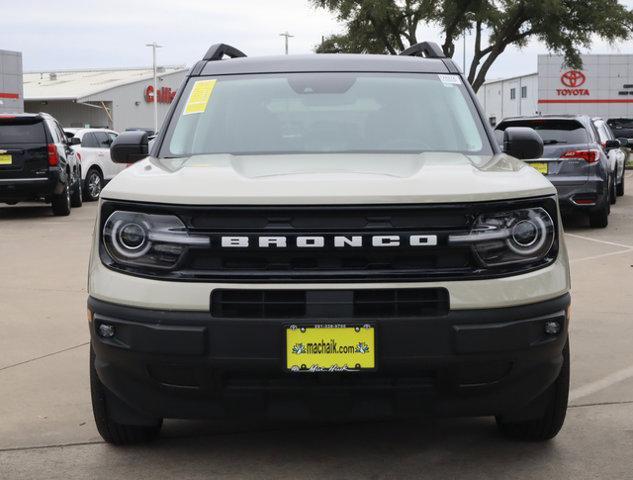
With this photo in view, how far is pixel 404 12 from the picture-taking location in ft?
109

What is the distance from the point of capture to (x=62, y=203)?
635 inches

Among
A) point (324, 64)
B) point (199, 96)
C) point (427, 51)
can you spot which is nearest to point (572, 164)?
point (427, 51)

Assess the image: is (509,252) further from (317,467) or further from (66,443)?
(66,443)

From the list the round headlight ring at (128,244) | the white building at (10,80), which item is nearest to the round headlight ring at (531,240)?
the round headlight ring at (128,244)

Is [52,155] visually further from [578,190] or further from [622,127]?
[622,127]

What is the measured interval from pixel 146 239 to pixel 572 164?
10.4 meters

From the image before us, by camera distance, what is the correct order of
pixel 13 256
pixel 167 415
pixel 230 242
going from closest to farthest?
pixel 230 242 → pixel 167 415 → pixel 13 256

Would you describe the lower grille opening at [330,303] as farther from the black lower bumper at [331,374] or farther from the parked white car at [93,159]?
the parked white car at [93,159]

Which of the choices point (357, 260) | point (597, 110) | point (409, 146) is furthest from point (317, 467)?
point (597, 110)

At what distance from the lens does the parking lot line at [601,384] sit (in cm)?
500

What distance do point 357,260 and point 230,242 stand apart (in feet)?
1.45

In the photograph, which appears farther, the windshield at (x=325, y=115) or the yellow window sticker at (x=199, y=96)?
the yellow window sticker at (x=199, y=96)

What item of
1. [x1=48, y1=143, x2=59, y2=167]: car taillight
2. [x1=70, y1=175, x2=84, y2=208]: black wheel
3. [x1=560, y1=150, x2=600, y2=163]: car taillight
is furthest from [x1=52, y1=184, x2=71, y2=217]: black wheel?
[x1=560, y1=150, x2=600, y2=163]: car taillight

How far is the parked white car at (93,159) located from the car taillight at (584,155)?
31.4 feet
